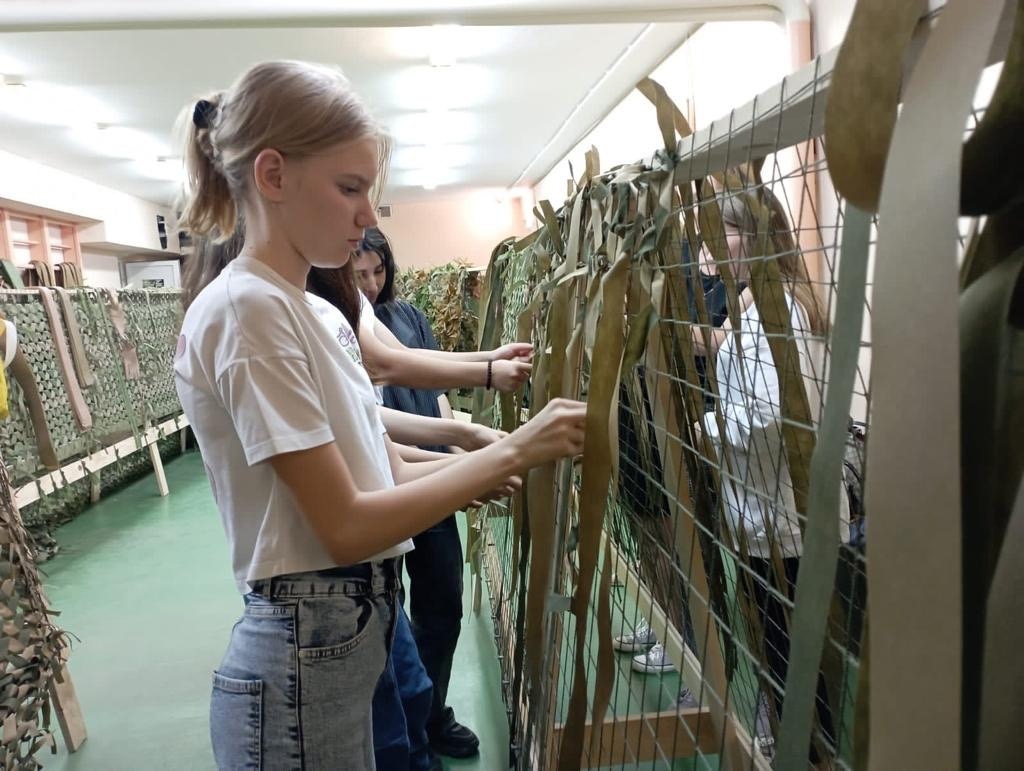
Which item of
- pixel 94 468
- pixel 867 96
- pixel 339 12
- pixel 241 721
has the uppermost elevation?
pixel 339 12

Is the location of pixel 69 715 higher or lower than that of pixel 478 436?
lower

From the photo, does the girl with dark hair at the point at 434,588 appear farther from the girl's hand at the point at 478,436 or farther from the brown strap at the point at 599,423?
the brown strap at the point at 599,423

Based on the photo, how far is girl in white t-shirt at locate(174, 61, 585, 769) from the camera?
2.70 feet

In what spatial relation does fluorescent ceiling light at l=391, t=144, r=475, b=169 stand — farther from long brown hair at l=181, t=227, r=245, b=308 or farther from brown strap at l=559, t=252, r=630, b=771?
brown strap at l=559, t=252, r=630, b=771

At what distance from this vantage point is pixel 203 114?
985 millimetres

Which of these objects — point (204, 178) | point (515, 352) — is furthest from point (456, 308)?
point (204, 178)

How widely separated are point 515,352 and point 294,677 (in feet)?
2.56

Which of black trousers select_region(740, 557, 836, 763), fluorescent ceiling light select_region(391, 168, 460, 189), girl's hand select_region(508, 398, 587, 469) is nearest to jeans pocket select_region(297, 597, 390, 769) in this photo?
girl's hand select_region(508, 398, 587, 469)

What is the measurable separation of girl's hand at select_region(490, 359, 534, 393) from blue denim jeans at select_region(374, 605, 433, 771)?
475mm

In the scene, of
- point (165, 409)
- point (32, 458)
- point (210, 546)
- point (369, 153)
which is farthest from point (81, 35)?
point (369, 153)

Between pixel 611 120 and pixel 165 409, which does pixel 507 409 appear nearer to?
pixel 165 409

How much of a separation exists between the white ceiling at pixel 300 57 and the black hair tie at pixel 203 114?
218 cm

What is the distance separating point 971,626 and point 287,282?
804 millimetres

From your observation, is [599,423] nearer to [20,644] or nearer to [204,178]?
[204,178]
